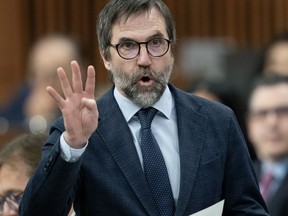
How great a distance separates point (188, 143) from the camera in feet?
9.60

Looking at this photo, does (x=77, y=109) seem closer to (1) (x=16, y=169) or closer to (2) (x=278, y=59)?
(1) (x=16, y=169)

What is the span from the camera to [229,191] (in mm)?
2930

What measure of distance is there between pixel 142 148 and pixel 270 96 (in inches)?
104

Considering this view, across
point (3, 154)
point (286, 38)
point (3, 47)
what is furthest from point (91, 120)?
point (3, 47)

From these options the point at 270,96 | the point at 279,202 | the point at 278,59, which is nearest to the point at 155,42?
the point at 279,202

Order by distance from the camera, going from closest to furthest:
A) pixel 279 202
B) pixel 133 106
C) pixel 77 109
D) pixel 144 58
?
pixel 77 109 → pixel 144 58 → pixel 133 106 → pixel 279 202

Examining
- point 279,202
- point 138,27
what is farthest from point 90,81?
point 279,202

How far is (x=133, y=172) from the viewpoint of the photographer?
9.34 feet

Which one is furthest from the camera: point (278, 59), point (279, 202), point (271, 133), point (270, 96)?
point (278, 59)

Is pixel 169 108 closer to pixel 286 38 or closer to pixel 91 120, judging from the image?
pixel 91 120

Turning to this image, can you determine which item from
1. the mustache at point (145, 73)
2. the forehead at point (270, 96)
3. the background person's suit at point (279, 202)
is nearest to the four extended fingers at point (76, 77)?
the mustache at point (145, 73)

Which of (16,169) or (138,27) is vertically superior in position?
(138,27)

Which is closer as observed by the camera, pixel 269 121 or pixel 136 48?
pixel 136 48

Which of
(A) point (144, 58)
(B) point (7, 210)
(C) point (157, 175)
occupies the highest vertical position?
(A) point (144, 58)
